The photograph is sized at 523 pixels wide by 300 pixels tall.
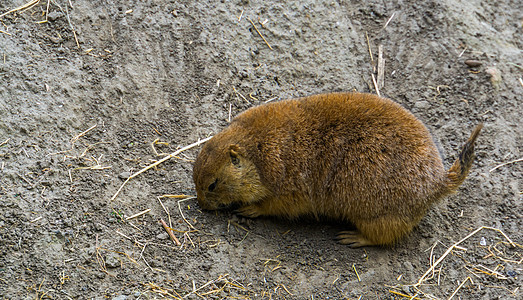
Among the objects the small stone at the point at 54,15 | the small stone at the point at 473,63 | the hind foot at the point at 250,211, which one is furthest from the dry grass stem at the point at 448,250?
the small stone at the point at 54,15

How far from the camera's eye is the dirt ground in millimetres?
4188

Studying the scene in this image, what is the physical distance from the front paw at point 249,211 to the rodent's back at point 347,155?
31 cm

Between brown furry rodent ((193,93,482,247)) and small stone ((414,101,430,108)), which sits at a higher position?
brown furry rodent ((193,93,482,247))

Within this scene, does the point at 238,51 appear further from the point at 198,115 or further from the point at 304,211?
the point at 304,211

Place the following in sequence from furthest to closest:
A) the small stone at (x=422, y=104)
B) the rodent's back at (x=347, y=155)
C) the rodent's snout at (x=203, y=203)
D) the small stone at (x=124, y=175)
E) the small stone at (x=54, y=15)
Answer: the small stone at (x=422, y=104) < the small stone at (x=54, y=15) < the small stone at (x=124, y=175) < the rodent's snout at (x=203, y=203) < the rodent's back at (x=347, y=155)

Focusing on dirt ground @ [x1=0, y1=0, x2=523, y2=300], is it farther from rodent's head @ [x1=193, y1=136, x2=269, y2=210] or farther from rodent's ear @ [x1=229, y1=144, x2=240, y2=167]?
rodent's ear @ [x1=229, y1=144, x2=240, y2=167]

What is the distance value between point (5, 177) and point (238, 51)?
3248mm

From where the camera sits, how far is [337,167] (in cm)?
462

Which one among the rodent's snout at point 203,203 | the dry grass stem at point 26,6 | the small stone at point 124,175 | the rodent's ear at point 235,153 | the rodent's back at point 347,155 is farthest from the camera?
the dry grass stem at point 26,6

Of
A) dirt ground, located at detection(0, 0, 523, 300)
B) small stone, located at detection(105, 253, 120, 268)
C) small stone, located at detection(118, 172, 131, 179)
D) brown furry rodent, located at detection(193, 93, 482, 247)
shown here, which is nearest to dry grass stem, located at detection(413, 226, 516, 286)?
dirt ground, located at detection(0, 0, 523, 300)

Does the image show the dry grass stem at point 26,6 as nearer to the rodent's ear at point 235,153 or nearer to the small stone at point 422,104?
the rodent's ear at point 235,153

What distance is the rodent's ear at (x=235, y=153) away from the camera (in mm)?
4594

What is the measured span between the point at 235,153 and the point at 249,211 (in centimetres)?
70

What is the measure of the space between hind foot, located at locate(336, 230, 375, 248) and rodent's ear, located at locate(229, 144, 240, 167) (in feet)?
4.28
